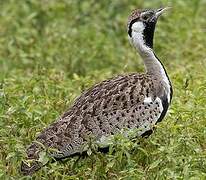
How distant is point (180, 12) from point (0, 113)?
3.98 m

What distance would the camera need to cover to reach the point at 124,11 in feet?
36.5

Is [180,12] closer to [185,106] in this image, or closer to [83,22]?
[83,22]

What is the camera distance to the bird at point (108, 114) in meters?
6.32

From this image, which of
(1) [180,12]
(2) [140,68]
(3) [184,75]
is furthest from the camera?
(1) [180,12]

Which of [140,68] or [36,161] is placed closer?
[36,161]

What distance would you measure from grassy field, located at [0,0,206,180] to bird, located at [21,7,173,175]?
109 mm

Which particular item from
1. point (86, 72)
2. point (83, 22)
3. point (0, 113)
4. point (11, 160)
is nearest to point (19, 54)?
point (86, 72)

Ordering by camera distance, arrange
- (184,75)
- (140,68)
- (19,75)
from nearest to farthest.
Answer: (184,75) → (19,75) → (140,68)

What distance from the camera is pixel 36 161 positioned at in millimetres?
6219

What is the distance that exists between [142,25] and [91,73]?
6.99 ft

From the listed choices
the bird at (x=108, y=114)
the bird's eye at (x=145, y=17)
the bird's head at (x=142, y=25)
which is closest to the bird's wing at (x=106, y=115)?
the bird at (x=108, y=114)

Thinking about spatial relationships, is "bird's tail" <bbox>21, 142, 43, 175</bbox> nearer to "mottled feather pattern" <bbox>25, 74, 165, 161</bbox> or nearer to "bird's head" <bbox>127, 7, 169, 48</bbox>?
"mottled feather pattern" <bbox>25, 74, 165, 161</bbox>

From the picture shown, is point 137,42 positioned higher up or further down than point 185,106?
higher up

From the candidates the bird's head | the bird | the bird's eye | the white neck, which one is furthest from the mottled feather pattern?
the bird's eye
